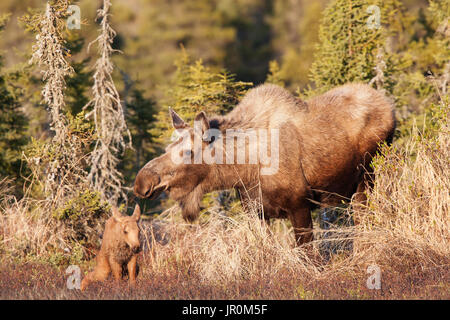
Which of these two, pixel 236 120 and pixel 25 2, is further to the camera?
pixel 25 2

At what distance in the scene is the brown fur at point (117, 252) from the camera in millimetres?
6945

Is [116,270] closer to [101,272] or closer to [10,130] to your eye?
[101,272]

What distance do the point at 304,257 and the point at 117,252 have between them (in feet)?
8.24

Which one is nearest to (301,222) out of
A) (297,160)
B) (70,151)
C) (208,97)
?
(297,160)

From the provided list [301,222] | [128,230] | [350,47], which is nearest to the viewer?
[128,230]

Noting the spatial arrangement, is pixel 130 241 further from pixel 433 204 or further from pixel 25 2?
pixel 25 2

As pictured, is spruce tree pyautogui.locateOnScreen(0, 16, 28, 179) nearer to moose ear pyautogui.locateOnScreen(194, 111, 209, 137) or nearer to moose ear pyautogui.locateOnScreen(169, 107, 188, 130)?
moose ear pyautogui.locateOnScreen(169, 107, 188, 130)

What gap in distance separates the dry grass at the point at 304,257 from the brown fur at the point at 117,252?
267 millimetres

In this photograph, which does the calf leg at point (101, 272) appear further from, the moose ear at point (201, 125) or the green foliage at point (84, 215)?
the moose ear at point (201, 125)

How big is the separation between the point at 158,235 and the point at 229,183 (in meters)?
1.93

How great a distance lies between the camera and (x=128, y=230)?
6.82m
